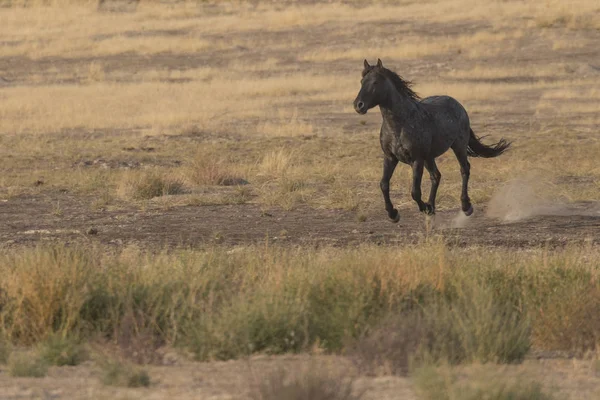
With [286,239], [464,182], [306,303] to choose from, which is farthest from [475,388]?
[464,182]

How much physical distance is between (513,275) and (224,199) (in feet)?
24.8

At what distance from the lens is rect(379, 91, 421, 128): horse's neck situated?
13.3 meters

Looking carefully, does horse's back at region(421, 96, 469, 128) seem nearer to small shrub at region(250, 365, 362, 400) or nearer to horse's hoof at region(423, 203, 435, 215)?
horse's hoof at region(423, 203, 435, 215)

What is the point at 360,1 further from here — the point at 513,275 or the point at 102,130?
the point at 513,275

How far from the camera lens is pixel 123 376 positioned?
7.15 m

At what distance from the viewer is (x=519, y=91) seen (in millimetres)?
33469

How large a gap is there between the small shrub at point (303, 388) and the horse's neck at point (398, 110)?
23.1ft

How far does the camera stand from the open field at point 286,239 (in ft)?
25.1

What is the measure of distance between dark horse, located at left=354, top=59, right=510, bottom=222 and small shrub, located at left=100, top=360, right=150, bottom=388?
5.67 m

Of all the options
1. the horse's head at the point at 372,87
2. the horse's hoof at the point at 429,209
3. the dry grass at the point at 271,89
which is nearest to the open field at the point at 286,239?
the dry grass at the point at 271,89

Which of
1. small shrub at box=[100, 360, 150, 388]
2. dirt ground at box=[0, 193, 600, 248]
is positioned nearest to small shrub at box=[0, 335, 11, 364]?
small shrub at box=[100, 360, 150, 388]

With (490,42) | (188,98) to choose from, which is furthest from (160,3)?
(188,98)

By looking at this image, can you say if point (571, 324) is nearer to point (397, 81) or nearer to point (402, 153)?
point (402, 153)

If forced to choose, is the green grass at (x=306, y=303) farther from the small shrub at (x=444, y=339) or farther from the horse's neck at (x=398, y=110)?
the horse's neck at (x=398, y=110)
